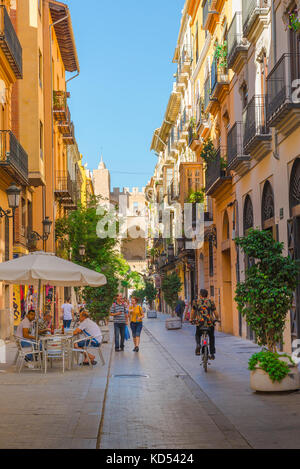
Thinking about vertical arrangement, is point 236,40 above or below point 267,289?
above

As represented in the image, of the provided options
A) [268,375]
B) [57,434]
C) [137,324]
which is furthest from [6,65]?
Answer: [57,434]

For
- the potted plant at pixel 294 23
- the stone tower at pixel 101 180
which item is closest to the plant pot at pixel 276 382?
the potted plant at pixel 294 23

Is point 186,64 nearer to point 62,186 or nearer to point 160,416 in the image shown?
point 62,186

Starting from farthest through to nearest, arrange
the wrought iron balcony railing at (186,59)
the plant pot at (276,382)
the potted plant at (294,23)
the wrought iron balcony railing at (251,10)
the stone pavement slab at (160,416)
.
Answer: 1. the wrought iron balcony railing at (186,59)
2. the wrought iron balcony railing at (251,10)
3. the plant pot at (276,382)
4. the potted plant at (294,23)
5. the stone pavement slab at (160,416)

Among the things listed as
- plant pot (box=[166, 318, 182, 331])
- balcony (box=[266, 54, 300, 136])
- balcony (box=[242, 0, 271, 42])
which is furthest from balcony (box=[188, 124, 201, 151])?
balcony (box=[266, 54, 300, 136])

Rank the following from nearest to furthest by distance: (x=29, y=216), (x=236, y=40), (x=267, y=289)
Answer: (x=267, y=289)
(x=236, y=40)
(x=29, y=216)

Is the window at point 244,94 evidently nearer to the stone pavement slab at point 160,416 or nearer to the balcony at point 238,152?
the balcony at point 238,152

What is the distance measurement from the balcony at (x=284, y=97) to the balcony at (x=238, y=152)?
499 cm

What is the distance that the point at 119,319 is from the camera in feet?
70.1

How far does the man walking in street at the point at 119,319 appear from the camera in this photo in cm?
2128

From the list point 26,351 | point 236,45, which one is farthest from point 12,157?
point 26,351

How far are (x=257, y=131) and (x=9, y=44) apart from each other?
889 cm
